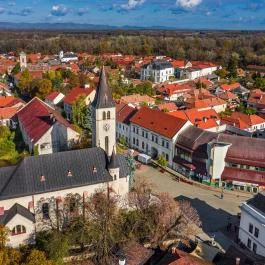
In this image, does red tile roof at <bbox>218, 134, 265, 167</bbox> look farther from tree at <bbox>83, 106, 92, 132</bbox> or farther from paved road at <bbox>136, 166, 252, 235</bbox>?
tree at <bbox>83, 106, 92, 132</bbox>

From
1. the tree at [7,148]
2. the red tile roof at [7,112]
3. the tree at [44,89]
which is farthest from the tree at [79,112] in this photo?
the tree at [44,89]

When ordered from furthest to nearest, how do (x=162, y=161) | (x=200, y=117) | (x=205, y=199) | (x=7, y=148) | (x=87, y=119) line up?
(x=200, y=117) < (x=87, y=119) < (x=7, y=148) < (x=162, y=161) < (x=205, y=199)

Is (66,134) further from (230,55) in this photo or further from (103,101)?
(230,55)

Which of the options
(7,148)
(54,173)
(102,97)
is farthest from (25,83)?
(54,173)

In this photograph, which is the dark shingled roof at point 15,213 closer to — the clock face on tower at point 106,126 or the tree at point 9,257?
the tree at point 9,257

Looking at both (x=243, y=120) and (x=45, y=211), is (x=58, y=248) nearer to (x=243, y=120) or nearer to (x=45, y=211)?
(x=45, y=211)

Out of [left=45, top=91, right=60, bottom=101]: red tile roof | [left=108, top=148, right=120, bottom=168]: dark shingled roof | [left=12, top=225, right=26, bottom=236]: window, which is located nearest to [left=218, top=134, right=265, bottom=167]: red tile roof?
[left=108, top=148, right=120, bottom=168]: dark shingled roof

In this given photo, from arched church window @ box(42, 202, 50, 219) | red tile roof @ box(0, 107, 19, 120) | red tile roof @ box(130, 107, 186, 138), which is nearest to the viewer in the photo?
arched church window @ box(42, 202, 50, 219)
